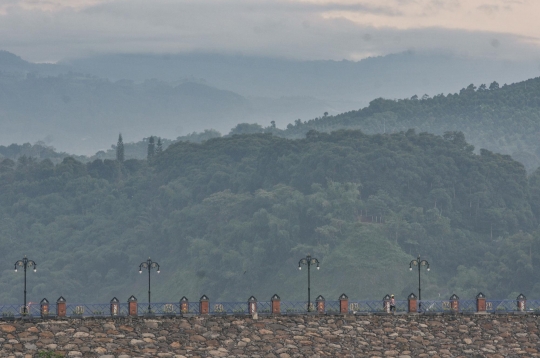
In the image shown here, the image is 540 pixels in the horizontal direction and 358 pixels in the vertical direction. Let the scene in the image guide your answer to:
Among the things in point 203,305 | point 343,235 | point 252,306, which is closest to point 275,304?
point 252,306

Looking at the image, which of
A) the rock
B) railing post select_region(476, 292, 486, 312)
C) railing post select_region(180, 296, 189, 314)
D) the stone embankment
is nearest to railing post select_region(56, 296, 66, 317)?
the stone embankment

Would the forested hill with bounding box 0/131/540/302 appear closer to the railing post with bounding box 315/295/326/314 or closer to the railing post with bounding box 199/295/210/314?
the railing post with bounding box 315/295/326/314

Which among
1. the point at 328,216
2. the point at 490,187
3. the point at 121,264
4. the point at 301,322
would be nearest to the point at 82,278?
the point at 121,264

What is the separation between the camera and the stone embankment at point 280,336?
5725 centimetres

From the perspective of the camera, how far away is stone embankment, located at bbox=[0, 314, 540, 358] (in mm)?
57250

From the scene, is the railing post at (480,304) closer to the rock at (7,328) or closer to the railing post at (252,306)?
the railing post at (252,306)

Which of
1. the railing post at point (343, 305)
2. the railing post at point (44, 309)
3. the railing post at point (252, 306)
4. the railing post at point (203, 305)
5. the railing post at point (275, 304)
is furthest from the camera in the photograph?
the railing post at point (343, 305)

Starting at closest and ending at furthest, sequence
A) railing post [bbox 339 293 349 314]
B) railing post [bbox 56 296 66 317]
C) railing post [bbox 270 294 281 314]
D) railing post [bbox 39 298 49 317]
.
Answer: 1. railing post [bbox 39 298 49 317]
2. railing post [bbox 56 296 66 317]
3. railing post [bbox 270 294 281 314]
4. railing post [bbox 339 293 349 314]

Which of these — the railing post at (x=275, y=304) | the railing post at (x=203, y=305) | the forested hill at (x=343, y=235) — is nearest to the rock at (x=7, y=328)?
the railing post at (x=203, y=305)

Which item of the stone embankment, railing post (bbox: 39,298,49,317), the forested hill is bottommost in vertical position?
the stone embankment

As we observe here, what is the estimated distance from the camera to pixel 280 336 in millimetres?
60625

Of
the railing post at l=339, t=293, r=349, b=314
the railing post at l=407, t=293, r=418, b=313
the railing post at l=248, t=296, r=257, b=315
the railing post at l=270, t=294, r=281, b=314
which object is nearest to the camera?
the railing post at l=248, t=296, r=257, b=315

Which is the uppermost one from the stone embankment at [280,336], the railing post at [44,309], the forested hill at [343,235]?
the forested hill at [343,235]

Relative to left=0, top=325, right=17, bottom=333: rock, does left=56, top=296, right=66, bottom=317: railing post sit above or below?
above
